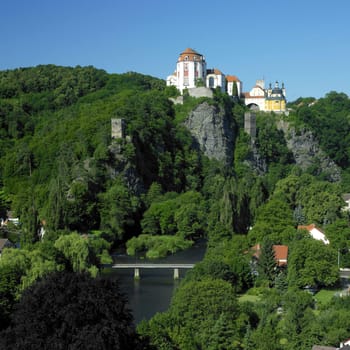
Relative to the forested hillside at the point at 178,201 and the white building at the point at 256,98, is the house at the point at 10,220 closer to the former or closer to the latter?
the forested hillside at the point at 178,201

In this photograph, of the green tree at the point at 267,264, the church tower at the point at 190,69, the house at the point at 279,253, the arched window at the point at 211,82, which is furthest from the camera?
the arched window at the point at 211,82

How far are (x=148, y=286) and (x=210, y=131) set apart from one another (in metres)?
48.0

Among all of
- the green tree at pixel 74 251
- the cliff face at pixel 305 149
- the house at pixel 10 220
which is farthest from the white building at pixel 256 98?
the green tree at pixel 74 251

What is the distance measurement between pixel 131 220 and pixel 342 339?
121 ft

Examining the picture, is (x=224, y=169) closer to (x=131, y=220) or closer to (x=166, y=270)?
(x=131, y=220)

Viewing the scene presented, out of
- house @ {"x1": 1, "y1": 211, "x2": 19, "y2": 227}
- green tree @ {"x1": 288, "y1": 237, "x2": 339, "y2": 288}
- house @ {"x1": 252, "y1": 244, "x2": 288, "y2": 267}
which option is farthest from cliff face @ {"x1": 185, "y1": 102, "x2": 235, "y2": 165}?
green tree @ {"x1": 288, "y1": 237, "x2": 339, "y2": 288}

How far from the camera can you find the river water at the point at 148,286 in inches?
1366

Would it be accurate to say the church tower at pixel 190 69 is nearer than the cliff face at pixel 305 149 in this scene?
Yes

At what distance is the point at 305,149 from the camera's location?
91875 mm

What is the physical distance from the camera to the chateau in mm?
87312

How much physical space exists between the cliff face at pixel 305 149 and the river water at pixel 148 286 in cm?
4396

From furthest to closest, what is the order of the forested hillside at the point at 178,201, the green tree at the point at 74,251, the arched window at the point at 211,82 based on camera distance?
the arched window at the point at 211,82
the green tree at the point at 74,251
the forested hillside at the point at 178,201

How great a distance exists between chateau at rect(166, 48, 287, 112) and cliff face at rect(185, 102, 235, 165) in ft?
13.6

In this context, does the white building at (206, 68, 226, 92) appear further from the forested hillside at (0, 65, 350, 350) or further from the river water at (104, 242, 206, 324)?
the river water at (104, 242, 206, 324)
